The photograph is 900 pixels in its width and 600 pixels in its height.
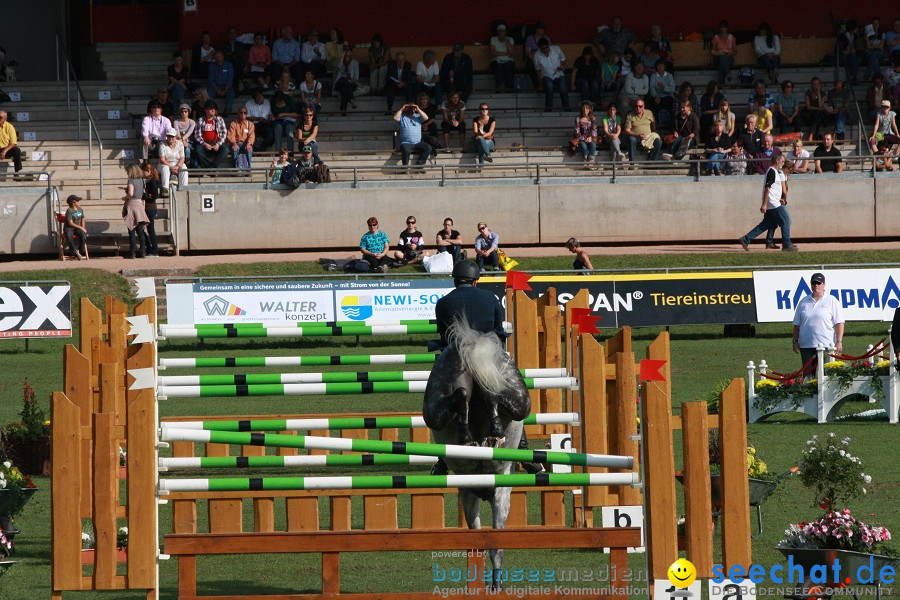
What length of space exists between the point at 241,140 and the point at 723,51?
12108 millimetres

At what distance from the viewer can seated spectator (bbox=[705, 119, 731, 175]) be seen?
28.4 m

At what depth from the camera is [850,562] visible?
7.23 metres

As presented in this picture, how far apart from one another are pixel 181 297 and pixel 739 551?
1582 cm

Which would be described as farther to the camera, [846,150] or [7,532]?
[846,150]

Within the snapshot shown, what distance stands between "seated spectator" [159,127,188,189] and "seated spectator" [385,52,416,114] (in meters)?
5.61

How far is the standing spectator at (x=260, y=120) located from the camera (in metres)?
29.3

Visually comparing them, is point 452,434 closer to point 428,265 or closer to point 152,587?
point 152,587

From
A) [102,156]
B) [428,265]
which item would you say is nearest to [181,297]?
[428,265]

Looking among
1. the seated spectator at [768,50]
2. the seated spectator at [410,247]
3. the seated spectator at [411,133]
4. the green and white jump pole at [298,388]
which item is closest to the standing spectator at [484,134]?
the seated spectator at [411,133]

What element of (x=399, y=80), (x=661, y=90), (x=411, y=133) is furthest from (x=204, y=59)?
(x=661, y=90)

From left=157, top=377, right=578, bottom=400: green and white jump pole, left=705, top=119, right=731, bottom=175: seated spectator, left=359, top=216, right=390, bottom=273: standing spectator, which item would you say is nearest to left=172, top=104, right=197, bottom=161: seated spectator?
left=359, top=216, right=390, bottom=273: standing spectator

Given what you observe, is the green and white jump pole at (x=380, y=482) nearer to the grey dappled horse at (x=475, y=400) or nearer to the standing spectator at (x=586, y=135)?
the grey dappled horse at (x=475, y=400)

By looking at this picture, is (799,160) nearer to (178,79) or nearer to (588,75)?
(588,75)

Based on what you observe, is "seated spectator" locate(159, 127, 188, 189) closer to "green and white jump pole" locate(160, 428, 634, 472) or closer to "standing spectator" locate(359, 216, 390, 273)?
"standing spectator" locate(359, 216, 390, 273)
